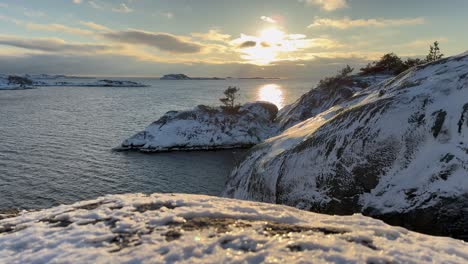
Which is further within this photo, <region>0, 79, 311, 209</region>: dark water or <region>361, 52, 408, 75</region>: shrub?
<region>361, 52, 408, 75</region>: shrub

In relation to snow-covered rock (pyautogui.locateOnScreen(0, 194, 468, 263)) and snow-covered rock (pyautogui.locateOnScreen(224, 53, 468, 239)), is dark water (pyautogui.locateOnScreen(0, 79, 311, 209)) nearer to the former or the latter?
snow-covered rock (pyautogui.locateOnScreen(224, 53, 468, 239))

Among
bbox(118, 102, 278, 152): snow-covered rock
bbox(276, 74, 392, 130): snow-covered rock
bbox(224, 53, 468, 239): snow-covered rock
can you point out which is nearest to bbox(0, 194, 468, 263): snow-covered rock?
bbox(224, 53, 468, 239): snow-covered rock

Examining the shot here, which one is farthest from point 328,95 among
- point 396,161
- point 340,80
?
point 396,161

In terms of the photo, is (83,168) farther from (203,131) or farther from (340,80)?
(340,80)

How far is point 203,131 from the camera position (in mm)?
67500

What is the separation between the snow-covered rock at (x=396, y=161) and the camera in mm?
14734

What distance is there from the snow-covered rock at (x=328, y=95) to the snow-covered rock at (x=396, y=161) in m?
33.0

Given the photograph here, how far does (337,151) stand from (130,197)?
12336 mm

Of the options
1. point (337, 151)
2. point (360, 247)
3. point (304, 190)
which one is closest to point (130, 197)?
point (360, 247)

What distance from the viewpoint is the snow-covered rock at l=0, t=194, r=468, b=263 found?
8125 millimetres

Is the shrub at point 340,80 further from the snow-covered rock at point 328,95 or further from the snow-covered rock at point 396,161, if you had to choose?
the snow-covered rock at point 396,161

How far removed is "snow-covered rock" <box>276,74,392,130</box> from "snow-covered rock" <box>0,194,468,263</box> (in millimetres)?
46261

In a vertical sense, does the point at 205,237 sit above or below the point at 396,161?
below

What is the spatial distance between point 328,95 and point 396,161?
148 feet
